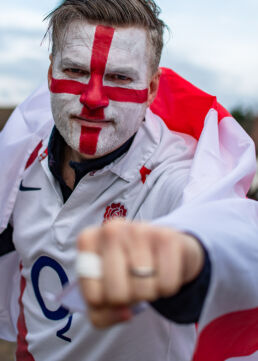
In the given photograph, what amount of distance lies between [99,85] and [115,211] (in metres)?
0.46

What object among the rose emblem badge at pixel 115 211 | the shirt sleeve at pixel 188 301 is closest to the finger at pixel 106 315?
the shirt sleeve at pixel 188 301

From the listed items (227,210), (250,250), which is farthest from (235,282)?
(227,210)

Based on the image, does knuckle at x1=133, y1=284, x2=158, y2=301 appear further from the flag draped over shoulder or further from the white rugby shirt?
the white rugby shirt

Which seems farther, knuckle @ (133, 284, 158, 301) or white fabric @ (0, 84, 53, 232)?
white fabric @ (0, 84, 53, 232)

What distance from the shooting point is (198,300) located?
35.9 inches

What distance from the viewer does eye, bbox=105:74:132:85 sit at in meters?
1.57

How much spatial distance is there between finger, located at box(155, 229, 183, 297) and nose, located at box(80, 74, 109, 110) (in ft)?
2.87

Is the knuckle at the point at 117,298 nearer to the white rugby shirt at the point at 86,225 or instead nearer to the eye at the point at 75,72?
the white rugby shirt at the point at 86,225

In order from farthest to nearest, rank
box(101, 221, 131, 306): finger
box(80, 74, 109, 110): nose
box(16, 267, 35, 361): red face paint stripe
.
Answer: box(16, 267, 35, 361): red face paint stripe
box(80, 74, 109, 110): nose
box(101, 221, 131, 306): finger

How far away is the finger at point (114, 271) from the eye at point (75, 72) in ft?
3.30

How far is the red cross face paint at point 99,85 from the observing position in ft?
5.08

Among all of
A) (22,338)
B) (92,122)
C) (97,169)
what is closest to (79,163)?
(97,169)

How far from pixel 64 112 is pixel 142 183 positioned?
1.28ft

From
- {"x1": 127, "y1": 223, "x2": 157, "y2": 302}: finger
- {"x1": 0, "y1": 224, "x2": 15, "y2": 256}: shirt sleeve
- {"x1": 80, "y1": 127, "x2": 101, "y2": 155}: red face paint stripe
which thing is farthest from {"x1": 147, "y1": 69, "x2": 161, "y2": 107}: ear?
{"x1": 127, "y1": 223, "x2": 157, "y2": 302}: finger
